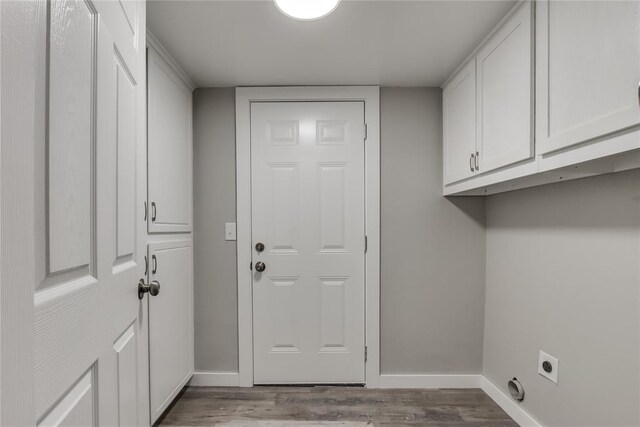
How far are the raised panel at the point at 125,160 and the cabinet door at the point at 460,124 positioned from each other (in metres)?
1.65

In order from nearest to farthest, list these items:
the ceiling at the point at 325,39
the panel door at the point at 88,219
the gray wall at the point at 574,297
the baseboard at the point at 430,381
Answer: the panel door at the point at 88,219 < the gray wall at the point at 574,297 < the ceiling at the point at 325,39 < the baseboard at the point at 430,381

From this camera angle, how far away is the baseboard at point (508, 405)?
1.85 m

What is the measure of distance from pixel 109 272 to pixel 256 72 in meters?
1.70

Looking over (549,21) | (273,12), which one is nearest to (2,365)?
(273,12)

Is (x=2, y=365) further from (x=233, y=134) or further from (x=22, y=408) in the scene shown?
(x=233, y=134)

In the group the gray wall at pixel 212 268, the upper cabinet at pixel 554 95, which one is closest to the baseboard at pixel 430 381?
the gray wall at pixel 212 268

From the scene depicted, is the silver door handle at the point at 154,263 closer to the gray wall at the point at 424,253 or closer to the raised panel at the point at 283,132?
the raised panel at the point at 283,132

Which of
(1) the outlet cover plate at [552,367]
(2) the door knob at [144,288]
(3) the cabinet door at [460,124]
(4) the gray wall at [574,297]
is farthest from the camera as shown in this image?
(3) the cabinet door at [460,124]

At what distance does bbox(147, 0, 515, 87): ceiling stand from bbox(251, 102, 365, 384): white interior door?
32cm

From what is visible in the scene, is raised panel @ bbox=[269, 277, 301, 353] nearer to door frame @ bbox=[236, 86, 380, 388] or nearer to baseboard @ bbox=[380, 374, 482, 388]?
door frame @ bbox=[236, 86, 380, 388]

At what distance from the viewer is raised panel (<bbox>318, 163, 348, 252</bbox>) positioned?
2393 mm

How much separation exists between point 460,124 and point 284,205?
123cm

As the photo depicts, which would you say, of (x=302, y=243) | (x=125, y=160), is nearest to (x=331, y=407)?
(x=302, y=243)

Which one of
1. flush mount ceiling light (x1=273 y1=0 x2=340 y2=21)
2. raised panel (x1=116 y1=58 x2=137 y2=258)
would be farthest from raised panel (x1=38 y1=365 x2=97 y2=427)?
flush mount ceiling light (x1=273 y1=0 x2=340 y2=21)
